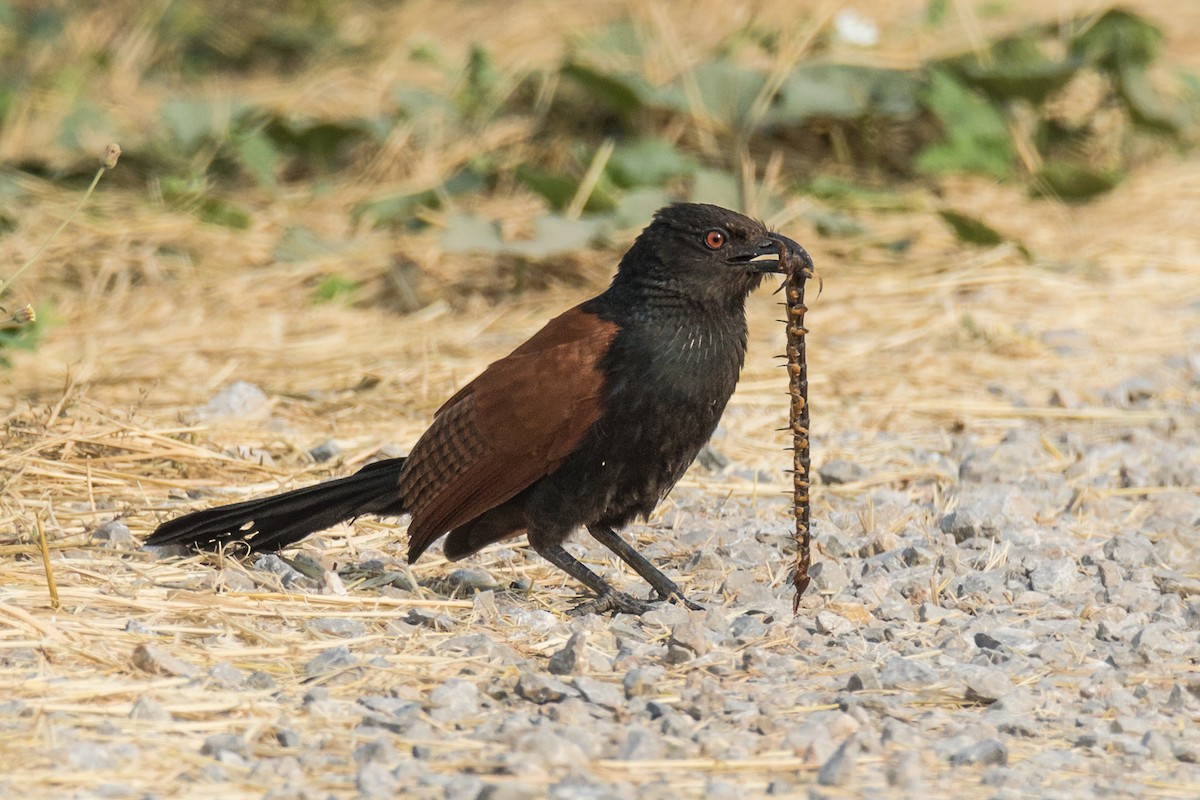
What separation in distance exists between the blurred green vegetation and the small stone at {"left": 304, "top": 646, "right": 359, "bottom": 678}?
11.0 ft

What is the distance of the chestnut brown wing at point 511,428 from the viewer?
3.54 meters

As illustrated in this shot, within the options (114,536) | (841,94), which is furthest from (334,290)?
(114,536)

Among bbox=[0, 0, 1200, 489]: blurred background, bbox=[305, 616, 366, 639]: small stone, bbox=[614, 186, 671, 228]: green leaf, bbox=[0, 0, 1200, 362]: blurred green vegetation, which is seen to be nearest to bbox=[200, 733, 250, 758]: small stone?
bbox=[305, 616, 366, 639]: small stone

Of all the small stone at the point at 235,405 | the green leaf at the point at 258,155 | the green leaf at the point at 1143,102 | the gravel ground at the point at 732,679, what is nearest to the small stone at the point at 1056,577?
the gravel ground at the point at 732,679

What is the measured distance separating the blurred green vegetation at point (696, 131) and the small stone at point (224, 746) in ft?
12.4

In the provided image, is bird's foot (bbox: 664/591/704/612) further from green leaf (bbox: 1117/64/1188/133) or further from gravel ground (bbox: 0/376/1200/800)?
green leaf (bbox: 1117/64/1188/133)

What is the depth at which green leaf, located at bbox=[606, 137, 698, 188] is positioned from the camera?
6.77 m

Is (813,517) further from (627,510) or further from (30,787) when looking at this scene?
(30,787)

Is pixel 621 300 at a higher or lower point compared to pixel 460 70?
lower

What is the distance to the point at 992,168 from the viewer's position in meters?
7.09

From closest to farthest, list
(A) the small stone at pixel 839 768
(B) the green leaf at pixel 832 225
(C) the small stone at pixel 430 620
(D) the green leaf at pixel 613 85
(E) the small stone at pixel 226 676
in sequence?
(A) the small stone at pixel 839 768 < (E) the small stone at pixel 226 676 < (C) the small stone at pixel 430 620 < (B) the green leaf at pixel 832 225 < (D) the green leaf at pixel 613 85

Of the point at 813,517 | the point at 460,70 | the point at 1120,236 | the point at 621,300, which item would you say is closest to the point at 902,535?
the point at 813,517

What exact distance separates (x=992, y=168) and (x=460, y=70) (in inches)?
113

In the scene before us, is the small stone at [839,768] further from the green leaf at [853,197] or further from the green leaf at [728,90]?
the green leaf at [728,90]
